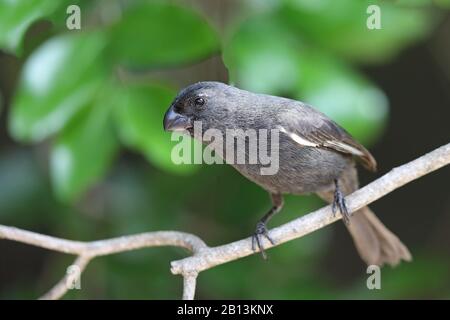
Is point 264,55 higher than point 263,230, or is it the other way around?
point 264,55

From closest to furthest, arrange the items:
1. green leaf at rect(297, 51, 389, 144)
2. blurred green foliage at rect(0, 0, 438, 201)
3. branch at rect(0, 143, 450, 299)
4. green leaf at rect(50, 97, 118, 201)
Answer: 1. branch at rect(0, 143, 450, 299)
2. blurred green foliage at rect(0, 0, 438, 201)
3. green leaf at rect(297, 51, 389, 144)
4. green leaf at rect(50, 97, 118, 201)

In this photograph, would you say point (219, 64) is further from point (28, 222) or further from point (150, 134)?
point (28, 222)

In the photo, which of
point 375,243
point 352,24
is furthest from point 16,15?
point 375,243

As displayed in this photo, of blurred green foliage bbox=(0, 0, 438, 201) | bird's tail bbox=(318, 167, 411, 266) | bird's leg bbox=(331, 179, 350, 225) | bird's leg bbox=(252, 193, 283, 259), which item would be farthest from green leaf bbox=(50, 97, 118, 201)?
bird's leg bbox=(331, 179, 350, 225)

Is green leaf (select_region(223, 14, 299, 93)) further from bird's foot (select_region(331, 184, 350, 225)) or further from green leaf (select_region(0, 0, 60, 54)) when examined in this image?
green leaf (select_region(0, 0, 60, 54))

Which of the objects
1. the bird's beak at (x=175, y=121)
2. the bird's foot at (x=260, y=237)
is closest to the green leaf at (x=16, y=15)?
the bird's beak at (x=175, y=121)

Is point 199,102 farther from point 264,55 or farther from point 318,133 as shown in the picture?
point 264,55

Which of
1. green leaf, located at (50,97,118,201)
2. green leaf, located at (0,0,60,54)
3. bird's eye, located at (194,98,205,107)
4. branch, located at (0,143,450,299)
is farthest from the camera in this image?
green leaf, located at (50,97,118,201)
